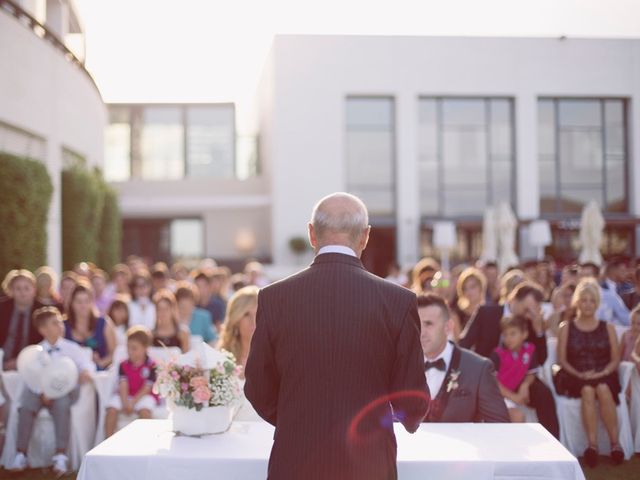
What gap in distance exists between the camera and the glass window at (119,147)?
33250 mm

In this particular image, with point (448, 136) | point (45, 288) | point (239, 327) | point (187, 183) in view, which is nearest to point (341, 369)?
point (239, 327)

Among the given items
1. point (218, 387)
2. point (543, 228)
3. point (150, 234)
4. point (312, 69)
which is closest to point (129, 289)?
point (218, 387)

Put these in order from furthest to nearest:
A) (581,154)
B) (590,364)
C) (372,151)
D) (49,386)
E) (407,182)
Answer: (581,154) → (372,151) → (407,182) → (590,364) → (49,386)

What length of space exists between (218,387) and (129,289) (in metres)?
8.00

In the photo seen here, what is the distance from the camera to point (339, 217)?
279 cm

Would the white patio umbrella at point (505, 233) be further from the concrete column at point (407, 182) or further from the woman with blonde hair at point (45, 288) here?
the woman with blonde hair at point (45, 288)

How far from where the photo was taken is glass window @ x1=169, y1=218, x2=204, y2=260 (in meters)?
32.4

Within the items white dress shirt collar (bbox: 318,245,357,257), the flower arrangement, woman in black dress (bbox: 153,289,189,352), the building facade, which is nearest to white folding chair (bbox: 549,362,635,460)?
woman in black dress (bbox: 153,289,189,352)

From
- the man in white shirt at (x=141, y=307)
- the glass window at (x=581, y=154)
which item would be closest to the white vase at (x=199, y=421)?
the man in white shirt at (x=141, y=307)

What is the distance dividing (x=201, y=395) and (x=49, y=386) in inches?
137

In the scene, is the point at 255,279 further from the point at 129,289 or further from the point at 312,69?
the point at 312,69

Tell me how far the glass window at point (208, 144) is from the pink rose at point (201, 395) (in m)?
30.2

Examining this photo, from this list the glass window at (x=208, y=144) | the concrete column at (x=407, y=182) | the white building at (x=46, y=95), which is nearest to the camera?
the white building at (x=46, y=95)

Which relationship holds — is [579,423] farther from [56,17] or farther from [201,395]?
[56,17]
